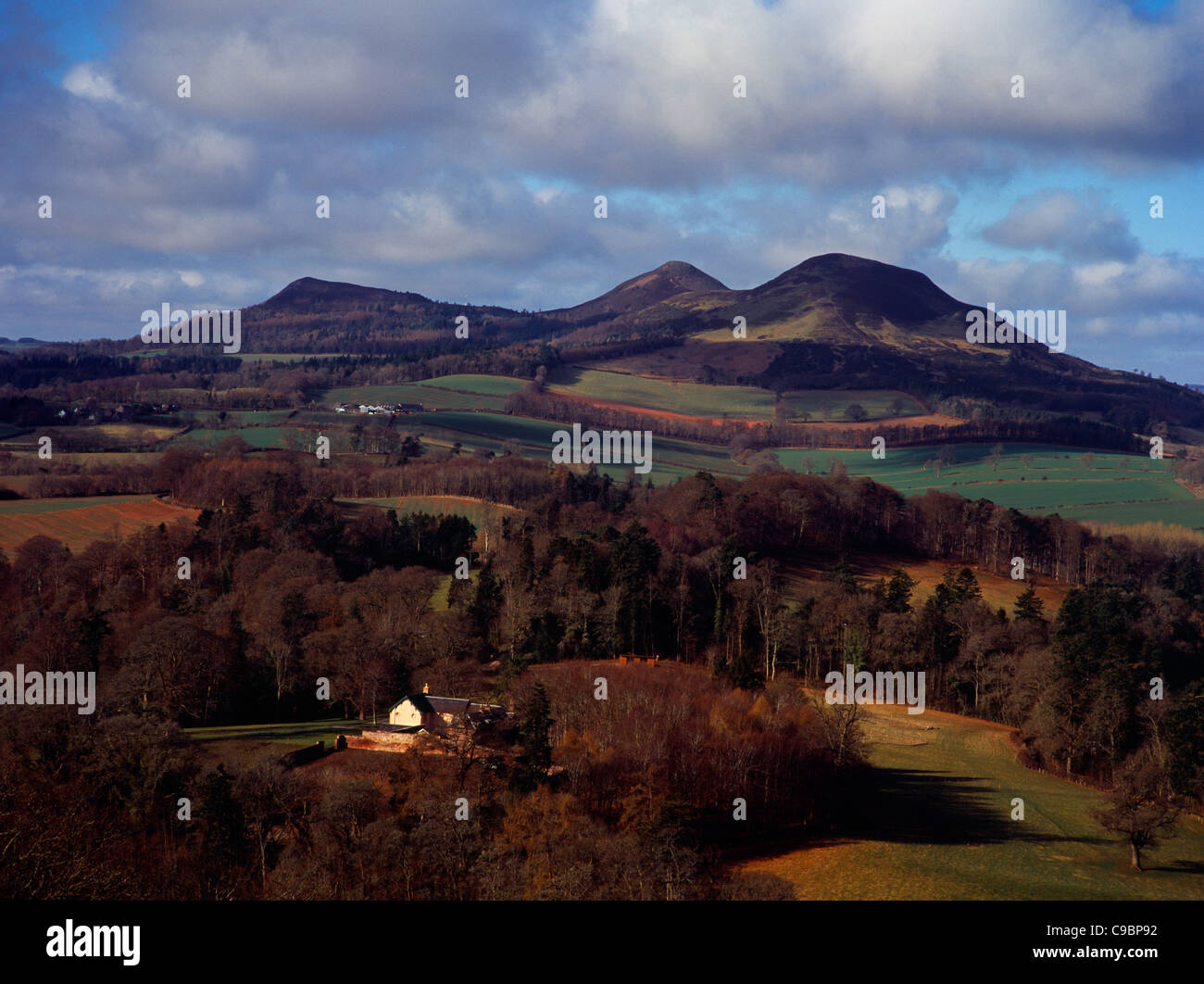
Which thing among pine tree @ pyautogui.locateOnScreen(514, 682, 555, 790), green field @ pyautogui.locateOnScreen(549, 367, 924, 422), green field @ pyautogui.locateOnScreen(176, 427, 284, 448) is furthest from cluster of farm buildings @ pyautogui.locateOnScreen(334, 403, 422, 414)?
pine tree @ pyautogui.locateOnScreen(514, 682, 555, 790)

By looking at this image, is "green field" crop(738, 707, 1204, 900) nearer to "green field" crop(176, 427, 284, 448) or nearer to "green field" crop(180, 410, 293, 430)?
"green field" crop(176, 427, 284, 448)

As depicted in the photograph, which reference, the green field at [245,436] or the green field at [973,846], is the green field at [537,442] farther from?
the green field at [973,846]

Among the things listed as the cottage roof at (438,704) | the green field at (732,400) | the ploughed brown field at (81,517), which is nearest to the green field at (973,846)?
the cottage roof at (438,704)

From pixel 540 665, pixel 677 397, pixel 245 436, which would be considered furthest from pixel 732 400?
pixel 540 665

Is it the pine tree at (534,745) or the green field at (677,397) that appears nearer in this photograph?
the pine tree at (534,745)

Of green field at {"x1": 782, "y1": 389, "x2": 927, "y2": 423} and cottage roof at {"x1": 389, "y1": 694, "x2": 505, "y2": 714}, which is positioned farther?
green field at {"x1": 782, "y1": 389, "x2": 927, "y2": 423}

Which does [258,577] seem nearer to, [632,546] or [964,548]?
[632,546]
